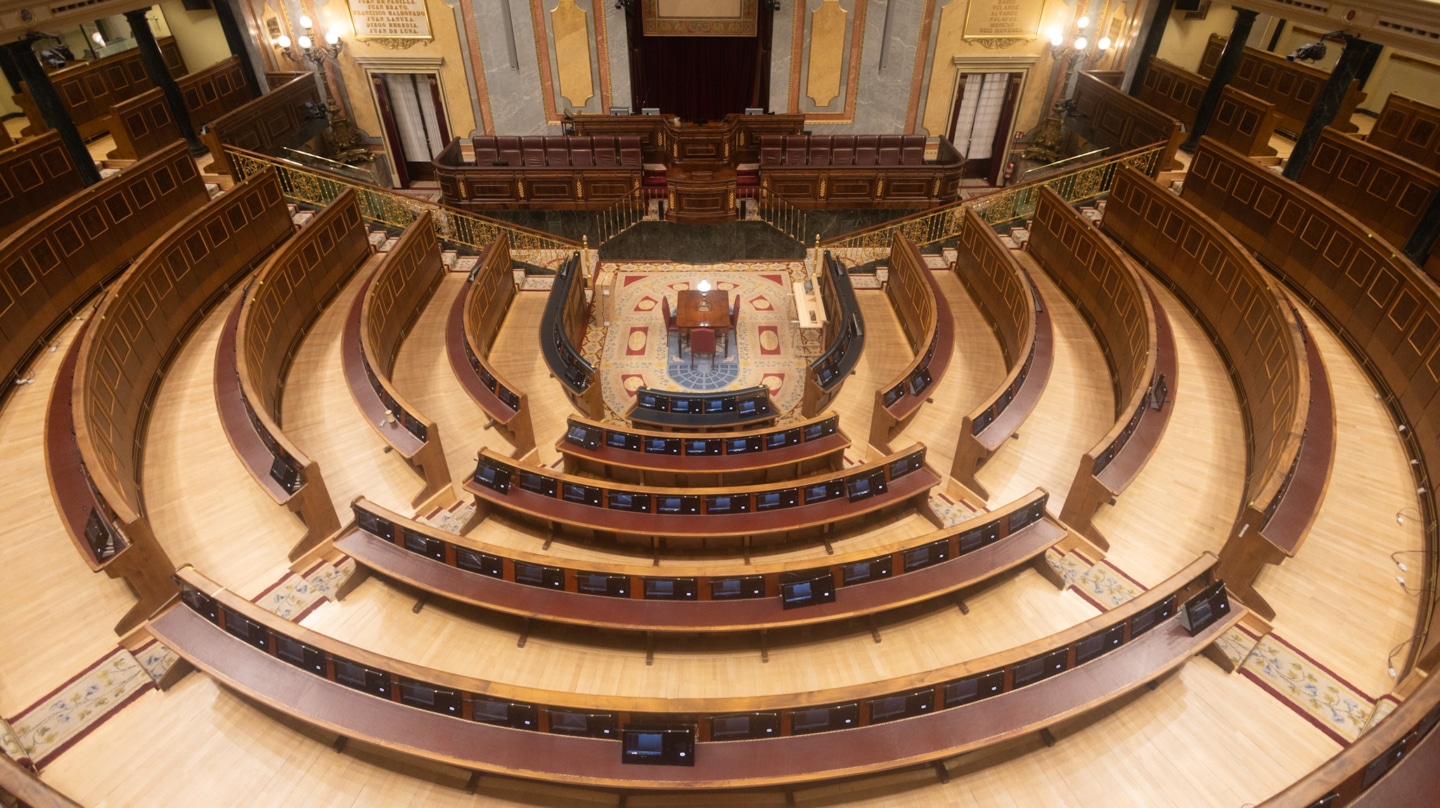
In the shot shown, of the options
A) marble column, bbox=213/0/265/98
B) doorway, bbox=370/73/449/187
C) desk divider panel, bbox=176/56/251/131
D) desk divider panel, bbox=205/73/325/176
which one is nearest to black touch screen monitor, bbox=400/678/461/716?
desk divider panel, bbox=205/73/325/176

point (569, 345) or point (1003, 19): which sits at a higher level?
point (1003, 19)

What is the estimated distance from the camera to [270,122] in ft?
41.7

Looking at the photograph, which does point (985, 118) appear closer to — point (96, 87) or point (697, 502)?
point (697, 502)

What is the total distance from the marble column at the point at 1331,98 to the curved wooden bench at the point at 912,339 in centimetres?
564

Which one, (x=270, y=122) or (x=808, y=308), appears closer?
(x=808, y=308)

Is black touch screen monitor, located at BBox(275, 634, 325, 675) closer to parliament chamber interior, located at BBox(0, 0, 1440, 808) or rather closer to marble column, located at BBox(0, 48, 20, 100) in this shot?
parliament chamber interior, located at BBox(0, 0, 1440, 808)

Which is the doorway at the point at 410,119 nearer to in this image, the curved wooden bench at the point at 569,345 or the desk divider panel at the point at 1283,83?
the curved wooden bench at the point at 569,345

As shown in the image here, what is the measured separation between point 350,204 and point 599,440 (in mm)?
A: 6212

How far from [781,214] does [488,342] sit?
5.49 metres

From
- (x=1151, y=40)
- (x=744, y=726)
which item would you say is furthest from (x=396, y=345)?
(x=1151, y=40)

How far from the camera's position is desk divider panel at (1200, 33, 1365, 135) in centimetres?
1212

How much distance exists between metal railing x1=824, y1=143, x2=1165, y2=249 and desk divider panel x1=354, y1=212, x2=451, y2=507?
655cm

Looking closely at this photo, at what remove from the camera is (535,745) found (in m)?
3.99

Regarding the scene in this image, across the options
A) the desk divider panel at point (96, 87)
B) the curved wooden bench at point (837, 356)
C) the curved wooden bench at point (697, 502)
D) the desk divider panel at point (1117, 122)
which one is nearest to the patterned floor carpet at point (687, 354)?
the curved wooden bench at point (837, 356)
